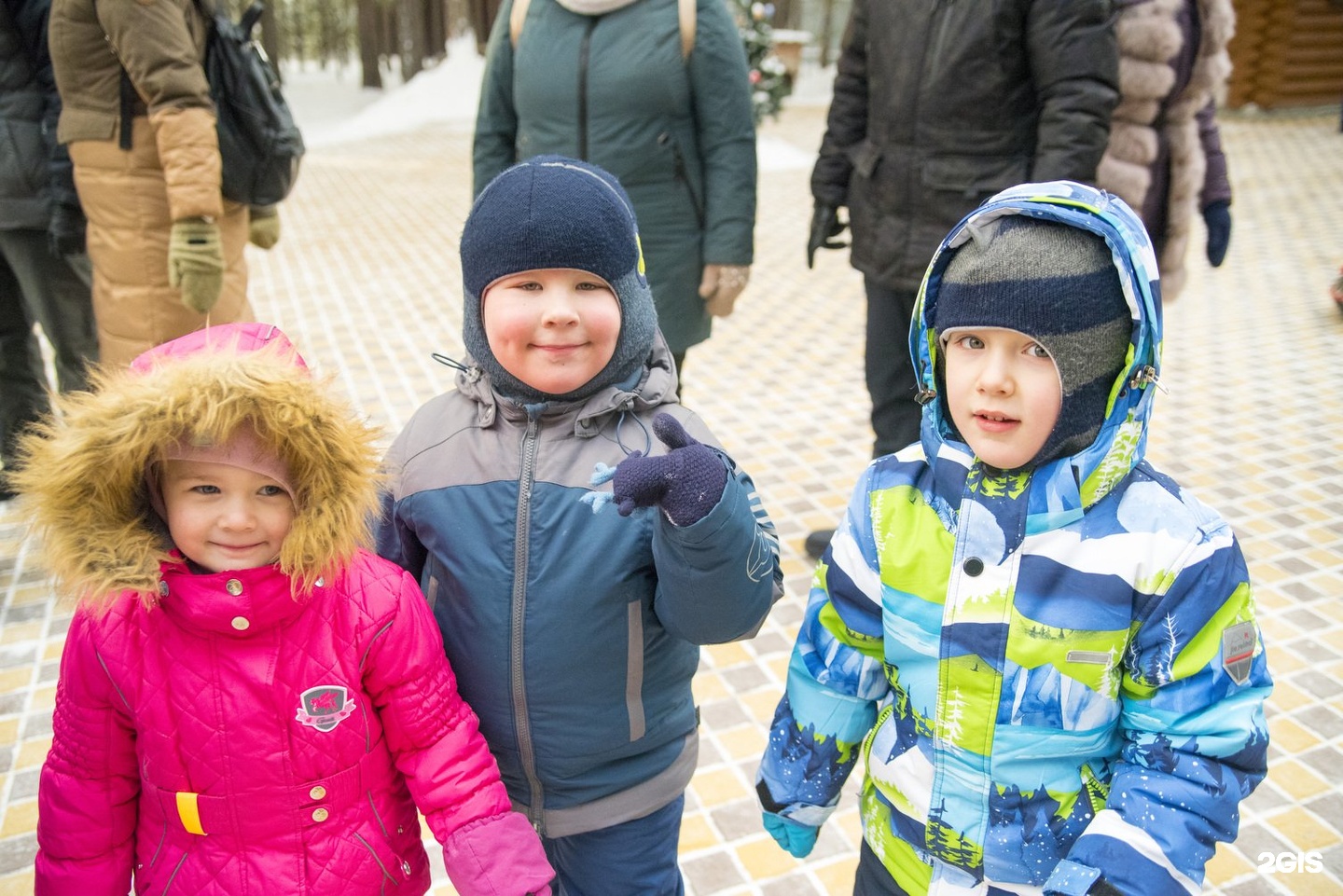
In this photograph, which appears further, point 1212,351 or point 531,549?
point 1212,351

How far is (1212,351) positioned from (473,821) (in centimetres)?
603

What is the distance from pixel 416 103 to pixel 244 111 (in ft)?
53.0

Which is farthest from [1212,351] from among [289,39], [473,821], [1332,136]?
[289,39]

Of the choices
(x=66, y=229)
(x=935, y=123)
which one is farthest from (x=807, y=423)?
(x=66, y=229)

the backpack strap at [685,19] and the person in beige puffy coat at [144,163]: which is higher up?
the backpack strap at [685,19]

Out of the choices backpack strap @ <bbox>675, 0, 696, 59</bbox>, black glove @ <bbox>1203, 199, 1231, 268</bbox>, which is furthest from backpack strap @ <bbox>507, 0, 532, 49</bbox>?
black glove @ <bbox>1203, 199, 1231, 268</bbox>

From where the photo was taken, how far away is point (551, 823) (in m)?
1.65

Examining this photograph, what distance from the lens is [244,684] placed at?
1413 mm

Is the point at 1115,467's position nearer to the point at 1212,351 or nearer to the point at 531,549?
the point at 531,549

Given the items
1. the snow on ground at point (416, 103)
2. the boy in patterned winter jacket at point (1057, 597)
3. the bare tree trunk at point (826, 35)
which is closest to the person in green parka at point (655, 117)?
the boy in patterned winter jacket at point (1057, 597)

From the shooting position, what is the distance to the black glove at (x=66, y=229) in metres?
3.20

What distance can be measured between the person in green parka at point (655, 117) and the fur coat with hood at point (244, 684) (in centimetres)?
168

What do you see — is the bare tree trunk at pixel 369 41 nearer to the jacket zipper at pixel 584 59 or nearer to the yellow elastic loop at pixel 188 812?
the jacket zipper at pixel 584 59

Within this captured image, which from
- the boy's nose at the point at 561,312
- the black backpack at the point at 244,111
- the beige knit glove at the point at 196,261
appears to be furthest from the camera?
the black backpack at the point at 244,111
